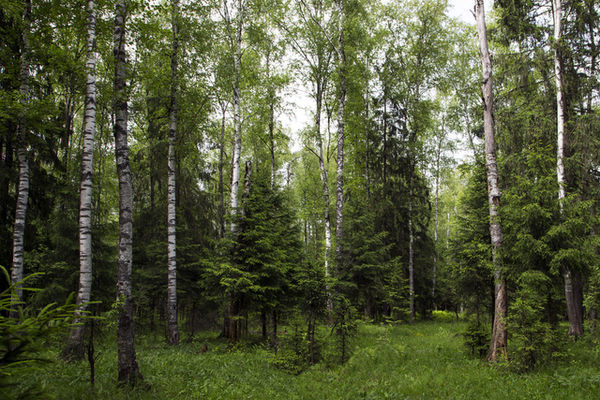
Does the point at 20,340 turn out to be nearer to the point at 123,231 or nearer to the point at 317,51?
the point at 123,231

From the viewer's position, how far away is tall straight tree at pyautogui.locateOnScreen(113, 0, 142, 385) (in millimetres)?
6325

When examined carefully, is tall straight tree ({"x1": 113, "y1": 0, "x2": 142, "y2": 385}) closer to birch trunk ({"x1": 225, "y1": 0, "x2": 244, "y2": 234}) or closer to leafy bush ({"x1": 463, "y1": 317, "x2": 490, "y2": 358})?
birch trunk ({"x1": 225, "y1": 0, "x2": 244, "y2": 234})

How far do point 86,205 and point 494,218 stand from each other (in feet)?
35.7

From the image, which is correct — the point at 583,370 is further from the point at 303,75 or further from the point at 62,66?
the point at 303,75

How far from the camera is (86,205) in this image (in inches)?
324

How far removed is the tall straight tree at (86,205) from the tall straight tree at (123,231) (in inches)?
75.3

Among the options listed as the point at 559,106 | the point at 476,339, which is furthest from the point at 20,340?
the point at 559,106

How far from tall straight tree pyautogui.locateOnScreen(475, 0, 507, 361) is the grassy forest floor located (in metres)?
0.79

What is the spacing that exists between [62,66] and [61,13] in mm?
2478

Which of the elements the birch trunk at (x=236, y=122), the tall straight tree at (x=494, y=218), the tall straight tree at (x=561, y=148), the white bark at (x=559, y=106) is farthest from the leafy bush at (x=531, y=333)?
the birch trunk at (x=236, y=122)

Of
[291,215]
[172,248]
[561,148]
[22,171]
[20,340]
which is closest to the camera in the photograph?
[20,340]

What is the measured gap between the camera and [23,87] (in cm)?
970

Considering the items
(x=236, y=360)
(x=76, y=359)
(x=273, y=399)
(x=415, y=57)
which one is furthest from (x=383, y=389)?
(x=415, y=57)

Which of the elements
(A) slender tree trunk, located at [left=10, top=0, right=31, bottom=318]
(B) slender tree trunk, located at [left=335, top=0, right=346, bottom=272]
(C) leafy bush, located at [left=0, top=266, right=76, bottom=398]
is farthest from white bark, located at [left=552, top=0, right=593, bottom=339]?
(A) slender tree trunk, located at [left=10, top=0, right=31, bottom=318]
